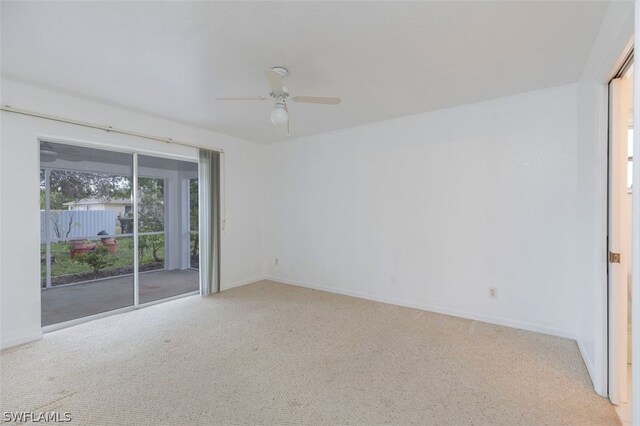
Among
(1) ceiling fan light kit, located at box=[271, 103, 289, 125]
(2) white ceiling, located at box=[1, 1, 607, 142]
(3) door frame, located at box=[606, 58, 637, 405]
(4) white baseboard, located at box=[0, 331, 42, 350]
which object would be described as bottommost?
(4) white baseboard, located at box=[0, 331, 42, 350]

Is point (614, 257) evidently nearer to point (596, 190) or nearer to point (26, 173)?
point (596, 190)

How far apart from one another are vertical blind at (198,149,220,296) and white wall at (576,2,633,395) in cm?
453

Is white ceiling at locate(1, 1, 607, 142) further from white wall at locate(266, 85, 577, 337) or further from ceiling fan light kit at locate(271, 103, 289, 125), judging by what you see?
white wall at locate(266, 85, 577, 337)

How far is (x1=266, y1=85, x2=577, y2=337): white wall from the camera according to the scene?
325cm

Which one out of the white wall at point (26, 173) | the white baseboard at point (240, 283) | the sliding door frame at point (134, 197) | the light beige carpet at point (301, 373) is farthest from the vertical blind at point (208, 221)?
the light beige carpet at point (301, 373)

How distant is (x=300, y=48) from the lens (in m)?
2.39

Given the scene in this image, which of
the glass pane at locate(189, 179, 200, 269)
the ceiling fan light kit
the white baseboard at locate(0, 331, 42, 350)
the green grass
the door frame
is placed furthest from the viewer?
the glass pane at locate(189, 179, 200, 269)

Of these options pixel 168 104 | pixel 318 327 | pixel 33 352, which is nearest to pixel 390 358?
pixel 318 327

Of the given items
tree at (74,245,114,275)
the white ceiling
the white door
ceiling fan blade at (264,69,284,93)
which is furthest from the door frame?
tree at (74,245,114,275)

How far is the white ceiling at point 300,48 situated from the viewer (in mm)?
1972

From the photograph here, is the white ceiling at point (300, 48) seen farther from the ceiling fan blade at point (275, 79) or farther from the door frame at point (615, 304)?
the door frame at point (615, 304)

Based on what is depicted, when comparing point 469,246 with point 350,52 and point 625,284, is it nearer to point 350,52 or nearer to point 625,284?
point 625,284

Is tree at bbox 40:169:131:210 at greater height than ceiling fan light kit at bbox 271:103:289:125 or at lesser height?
lesser

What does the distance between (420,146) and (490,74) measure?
1.29 metres
